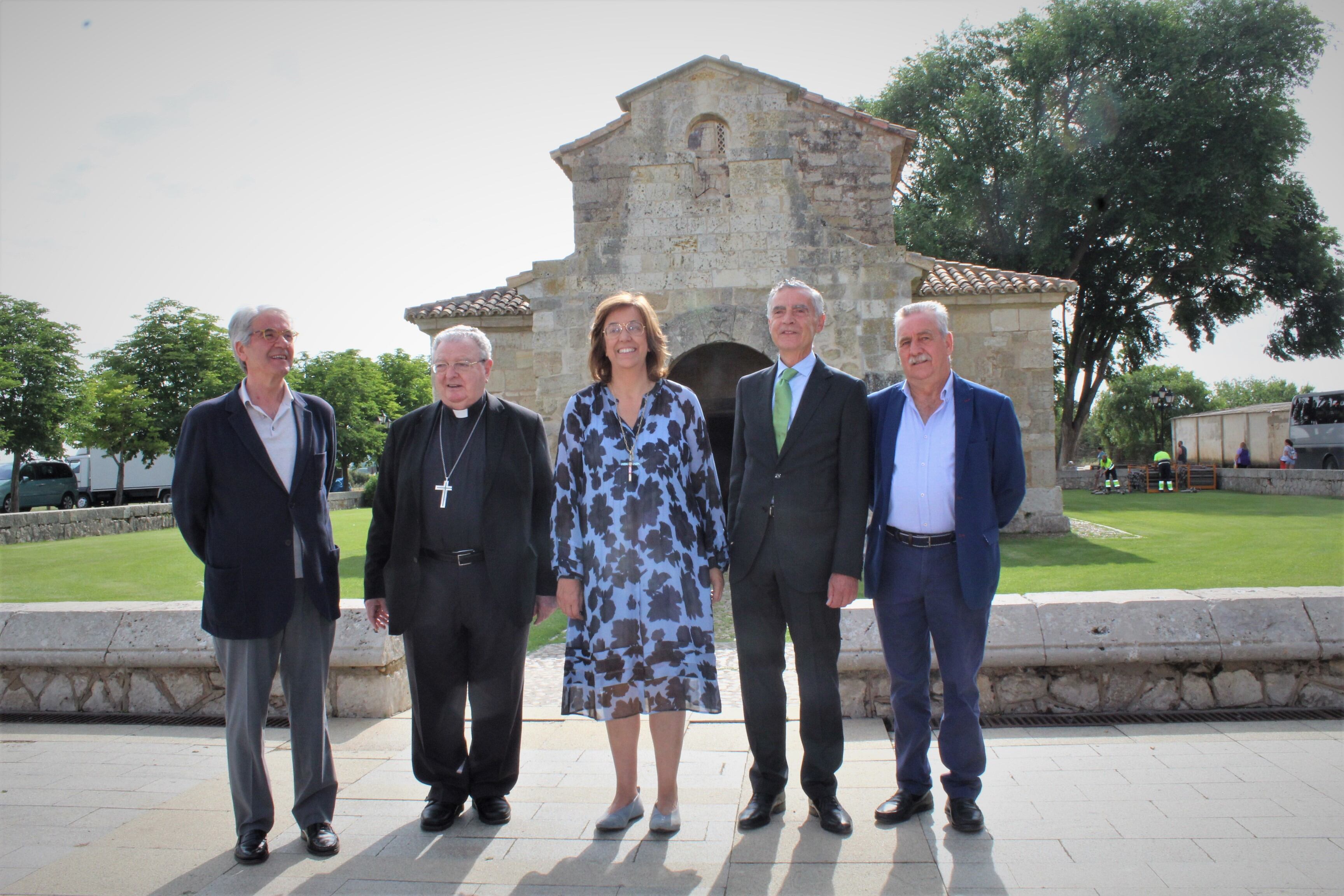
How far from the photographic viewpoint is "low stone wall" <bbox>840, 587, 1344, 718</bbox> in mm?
4457

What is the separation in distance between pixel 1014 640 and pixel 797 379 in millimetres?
2114

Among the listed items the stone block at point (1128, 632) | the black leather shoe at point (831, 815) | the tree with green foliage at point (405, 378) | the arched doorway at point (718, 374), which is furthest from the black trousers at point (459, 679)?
the tree with green foliage at point (405, 378)

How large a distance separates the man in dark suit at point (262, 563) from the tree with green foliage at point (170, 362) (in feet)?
98.4

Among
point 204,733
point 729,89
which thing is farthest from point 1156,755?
point 729,89

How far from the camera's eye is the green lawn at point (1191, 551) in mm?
9234

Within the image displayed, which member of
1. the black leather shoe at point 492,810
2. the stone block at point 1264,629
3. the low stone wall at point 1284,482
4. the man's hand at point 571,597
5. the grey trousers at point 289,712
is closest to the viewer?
the grey trousers at point 289,712

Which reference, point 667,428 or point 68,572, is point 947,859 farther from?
point 68,572

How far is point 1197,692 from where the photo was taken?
4.60m

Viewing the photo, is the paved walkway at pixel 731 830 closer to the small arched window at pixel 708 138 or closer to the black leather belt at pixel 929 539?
the black leather belt at pixel 929 539

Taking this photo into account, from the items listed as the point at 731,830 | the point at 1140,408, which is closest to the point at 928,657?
the point at 731,830

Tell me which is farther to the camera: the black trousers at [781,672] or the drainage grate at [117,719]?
the drainage grate at [117,719]

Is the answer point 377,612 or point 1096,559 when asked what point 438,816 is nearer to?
point 377,612

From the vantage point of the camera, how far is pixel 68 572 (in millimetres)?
12539

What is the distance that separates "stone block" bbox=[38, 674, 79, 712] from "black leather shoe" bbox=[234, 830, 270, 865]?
2805 millimetres
